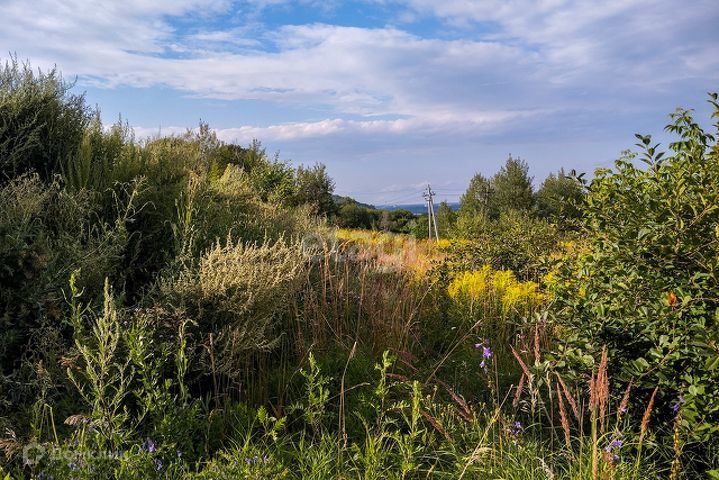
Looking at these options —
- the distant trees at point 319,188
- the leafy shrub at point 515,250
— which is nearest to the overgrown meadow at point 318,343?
the leafy shrub at point 515,250

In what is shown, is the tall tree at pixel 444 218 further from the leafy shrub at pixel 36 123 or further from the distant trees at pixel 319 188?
the leafy shrub at pixel 36 123

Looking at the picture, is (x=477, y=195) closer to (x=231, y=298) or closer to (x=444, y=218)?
(x=444, y=218)

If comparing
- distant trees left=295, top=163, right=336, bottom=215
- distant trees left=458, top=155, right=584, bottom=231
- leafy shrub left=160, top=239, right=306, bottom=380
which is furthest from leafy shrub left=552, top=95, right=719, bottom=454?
distant trees left=458, top=155, right=584, bottom=231

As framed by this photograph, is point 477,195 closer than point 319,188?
No

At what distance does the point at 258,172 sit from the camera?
1356cm

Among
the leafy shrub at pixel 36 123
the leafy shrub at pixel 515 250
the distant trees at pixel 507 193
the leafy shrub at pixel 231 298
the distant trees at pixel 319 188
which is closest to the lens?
the leafy shrub at pixel 231 298

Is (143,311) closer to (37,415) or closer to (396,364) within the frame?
(37,415)

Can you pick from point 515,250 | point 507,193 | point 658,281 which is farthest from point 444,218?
point 658,281

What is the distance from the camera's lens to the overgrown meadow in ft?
8.61

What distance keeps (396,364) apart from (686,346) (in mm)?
2152

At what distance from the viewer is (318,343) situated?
14.7ft

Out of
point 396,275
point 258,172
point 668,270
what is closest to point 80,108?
point 396,275

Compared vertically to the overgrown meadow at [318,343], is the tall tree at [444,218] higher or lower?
higher

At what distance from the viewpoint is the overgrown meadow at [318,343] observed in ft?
8.61
